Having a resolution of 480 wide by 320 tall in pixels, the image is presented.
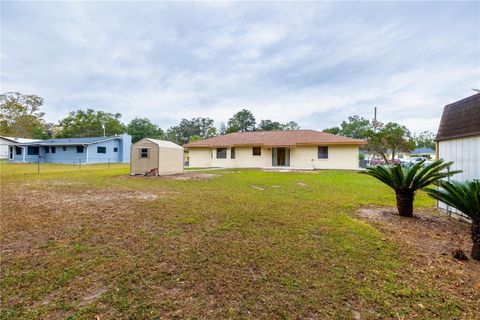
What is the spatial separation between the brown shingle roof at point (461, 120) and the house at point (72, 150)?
31.6 meters

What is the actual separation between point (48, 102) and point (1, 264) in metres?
61.9

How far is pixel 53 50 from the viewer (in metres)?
15.0

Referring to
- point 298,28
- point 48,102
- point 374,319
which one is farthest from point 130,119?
point 374,319

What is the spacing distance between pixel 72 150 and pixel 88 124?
65.0 ft

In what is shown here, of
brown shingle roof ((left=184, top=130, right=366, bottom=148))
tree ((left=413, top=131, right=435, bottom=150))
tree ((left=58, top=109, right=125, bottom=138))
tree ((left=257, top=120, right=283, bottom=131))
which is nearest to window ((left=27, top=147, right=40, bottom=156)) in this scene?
tree ((left=58, top=109, right=125, bottom=138))

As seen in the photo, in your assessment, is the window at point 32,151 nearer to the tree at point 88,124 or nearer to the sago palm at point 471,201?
the tree at point 88,124

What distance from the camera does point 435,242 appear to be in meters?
4.02

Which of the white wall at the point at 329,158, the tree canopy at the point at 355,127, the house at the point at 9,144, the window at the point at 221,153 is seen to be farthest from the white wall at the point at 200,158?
the tree canopy at the point at 355,127

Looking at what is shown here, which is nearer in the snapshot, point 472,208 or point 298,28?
point 472,208

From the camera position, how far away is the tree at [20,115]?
46.7 metres

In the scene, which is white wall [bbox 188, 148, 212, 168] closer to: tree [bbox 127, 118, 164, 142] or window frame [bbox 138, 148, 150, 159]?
window frame [bbox 138, 148, 150, 159]

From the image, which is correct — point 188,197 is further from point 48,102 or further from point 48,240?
point 48,102

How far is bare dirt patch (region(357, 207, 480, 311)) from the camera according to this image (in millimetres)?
2791

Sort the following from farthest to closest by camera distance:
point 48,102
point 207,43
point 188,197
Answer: point 48,102 → point 207,43 → point 188,197
